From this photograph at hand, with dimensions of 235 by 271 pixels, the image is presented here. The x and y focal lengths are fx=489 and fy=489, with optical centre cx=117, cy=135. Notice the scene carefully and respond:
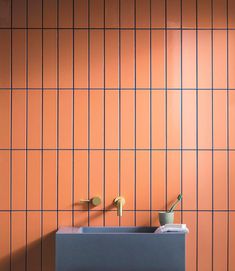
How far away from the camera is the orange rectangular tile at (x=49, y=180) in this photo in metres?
2.59

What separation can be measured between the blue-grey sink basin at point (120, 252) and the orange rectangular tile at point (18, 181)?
0.39m

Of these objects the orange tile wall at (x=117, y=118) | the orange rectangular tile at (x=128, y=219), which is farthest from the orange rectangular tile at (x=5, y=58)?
the orange rectangular tile at (x=128, y=219)

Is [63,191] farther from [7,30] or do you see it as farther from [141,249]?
[7,30]

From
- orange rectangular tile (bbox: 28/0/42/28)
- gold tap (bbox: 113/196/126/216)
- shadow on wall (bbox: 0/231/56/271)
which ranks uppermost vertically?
orange rectangular tile (bbox: 28/0/42/28)

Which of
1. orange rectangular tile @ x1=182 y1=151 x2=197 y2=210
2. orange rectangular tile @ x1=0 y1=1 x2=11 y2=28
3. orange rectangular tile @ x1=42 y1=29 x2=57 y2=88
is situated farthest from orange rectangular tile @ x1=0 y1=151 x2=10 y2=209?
orange rectangular tile @ x1=182 y1=151 x2=197 y2=210

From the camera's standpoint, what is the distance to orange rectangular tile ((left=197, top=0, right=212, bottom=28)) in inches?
103

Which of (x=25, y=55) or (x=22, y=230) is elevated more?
(x=25, y=55)

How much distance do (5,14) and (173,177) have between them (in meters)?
1.25

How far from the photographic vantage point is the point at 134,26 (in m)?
2.62

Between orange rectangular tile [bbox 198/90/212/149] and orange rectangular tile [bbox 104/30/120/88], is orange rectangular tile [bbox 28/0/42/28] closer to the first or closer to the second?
orange rectangular tile [bbox 104/30/120/88]

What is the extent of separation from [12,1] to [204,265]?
174 cm

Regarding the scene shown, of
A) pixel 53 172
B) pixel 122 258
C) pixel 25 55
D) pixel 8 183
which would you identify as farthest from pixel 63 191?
pixel 25 55

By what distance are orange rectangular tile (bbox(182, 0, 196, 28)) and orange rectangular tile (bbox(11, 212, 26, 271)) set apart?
1.34 m

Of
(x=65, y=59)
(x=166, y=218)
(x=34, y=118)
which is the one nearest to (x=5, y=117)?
(x=34, y=118)
